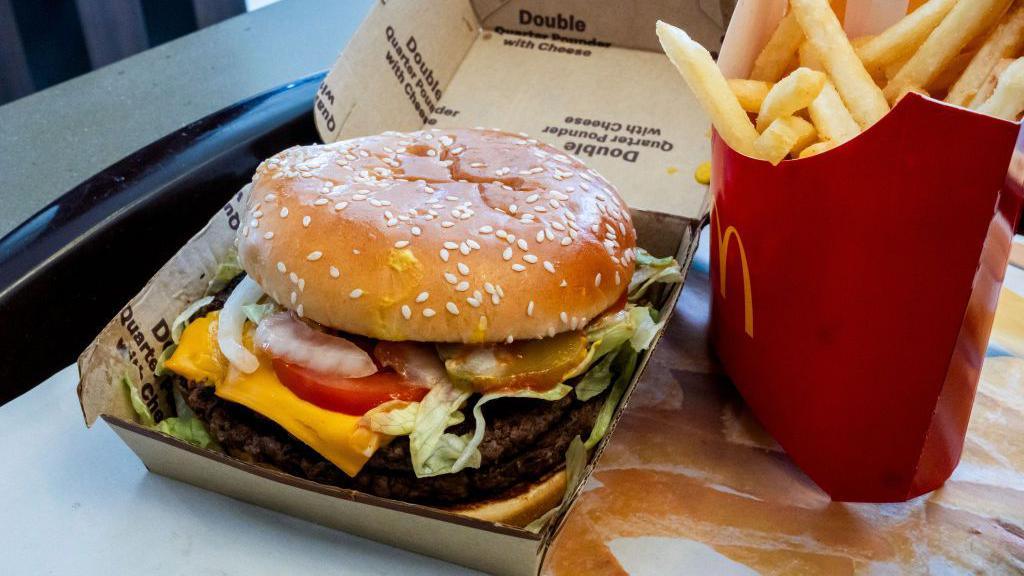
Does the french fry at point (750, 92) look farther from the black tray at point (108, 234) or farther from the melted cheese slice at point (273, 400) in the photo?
the black tray at point (108, 234)

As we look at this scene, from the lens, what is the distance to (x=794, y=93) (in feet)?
4.07

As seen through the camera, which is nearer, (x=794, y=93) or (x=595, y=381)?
(x=794, y=93)

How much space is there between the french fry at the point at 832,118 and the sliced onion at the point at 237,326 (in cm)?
105

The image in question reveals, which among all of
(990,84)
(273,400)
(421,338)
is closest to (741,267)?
(990,84)

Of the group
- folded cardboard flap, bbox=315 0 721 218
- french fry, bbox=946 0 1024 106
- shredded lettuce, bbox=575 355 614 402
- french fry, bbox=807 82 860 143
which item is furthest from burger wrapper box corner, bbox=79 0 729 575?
french fry, bbox=946 0 1024 106

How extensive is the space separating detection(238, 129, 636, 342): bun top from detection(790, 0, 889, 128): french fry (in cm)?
48

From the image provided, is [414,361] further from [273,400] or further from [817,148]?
[817,148]

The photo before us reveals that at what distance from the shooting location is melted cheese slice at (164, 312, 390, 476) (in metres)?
1.40

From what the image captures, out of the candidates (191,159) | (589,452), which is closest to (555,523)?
(589,452)

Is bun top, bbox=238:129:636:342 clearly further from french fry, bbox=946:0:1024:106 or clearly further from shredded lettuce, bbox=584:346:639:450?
french fry, bbox=946:0:1024:106

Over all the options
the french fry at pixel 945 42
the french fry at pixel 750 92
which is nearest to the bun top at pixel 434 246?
the french fry at pixel 750 92

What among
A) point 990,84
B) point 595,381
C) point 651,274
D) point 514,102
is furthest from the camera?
point 514,102

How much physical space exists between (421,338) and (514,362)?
0.59 feet

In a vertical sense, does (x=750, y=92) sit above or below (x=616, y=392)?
above
